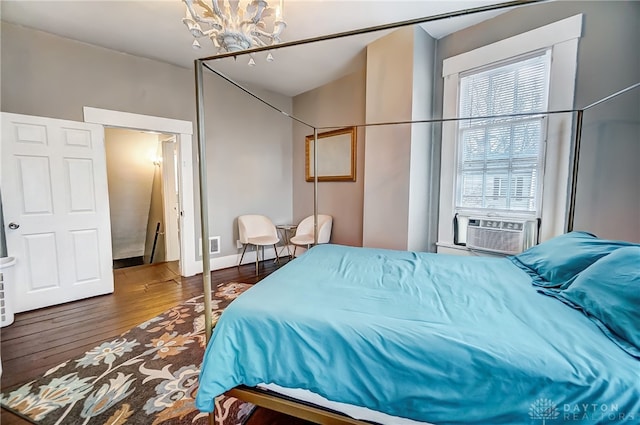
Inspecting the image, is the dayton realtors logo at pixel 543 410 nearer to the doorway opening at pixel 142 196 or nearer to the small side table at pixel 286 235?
the small side table at pixel 286 235

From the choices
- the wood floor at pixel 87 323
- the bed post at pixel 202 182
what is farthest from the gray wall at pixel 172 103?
the bed post at pixel 202 182

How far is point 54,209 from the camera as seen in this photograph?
281 centimetres

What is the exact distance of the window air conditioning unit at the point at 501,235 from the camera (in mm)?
2369

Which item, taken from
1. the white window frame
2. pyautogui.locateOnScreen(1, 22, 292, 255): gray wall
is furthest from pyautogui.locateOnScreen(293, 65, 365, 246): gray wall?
the white window frame

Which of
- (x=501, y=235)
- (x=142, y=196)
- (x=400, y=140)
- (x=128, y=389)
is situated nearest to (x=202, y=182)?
(x=128, y=389)

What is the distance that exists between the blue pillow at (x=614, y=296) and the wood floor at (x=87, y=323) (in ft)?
4.73

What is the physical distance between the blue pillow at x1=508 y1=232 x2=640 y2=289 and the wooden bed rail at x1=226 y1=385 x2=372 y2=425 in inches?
50.9

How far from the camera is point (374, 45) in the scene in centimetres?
295

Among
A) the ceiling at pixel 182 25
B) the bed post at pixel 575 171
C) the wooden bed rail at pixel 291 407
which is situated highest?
the ceiling at pixel 182 25

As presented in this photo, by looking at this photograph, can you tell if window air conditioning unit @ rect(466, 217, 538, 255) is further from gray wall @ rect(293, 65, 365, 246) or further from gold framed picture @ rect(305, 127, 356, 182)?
gold framed picture @ rect(305, 127, 356, 182)

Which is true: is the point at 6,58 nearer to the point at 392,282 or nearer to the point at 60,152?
the point at 60,152

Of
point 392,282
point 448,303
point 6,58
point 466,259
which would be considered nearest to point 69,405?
point 392,282

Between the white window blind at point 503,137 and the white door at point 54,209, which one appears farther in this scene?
the white door at point 54,209

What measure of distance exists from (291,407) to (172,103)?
375 centimetres
